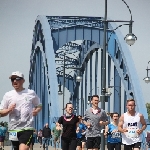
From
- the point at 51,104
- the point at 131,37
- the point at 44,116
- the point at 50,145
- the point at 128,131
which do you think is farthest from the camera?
the point at 44,116

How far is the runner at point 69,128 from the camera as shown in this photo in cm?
1505

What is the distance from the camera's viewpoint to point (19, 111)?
34.2 ft

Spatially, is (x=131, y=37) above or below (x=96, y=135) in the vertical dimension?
above

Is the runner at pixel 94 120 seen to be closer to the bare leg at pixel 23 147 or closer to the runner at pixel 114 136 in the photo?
the runner at pixel 114 136

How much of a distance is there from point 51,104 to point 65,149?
2593 cm

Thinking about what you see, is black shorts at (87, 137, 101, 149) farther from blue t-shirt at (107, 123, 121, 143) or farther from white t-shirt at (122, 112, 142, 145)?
white t-shirt at (122, 112, 142, 145)

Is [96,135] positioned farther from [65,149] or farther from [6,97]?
[6,97]

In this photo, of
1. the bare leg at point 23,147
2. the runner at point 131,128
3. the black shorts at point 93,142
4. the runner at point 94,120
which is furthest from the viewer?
the black shorts at point 93,142

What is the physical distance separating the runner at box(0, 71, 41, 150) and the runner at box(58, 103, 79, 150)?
14.8 feet

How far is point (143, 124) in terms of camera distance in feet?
44.7

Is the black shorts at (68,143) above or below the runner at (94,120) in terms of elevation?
below

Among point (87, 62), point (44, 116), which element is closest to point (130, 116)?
point (44, 116)

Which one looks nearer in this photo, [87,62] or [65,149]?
[65,149]

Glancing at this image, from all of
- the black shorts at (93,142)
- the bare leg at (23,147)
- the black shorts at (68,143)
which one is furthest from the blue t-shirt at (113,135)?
the bare leg at (23,147)
